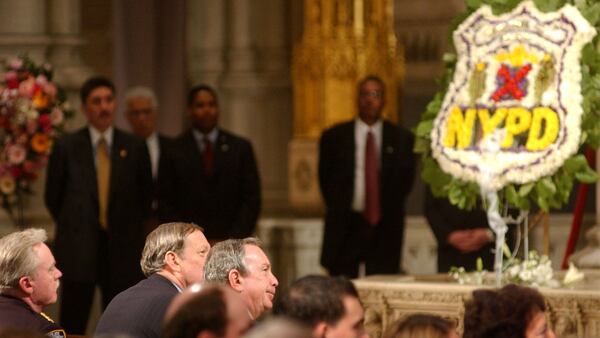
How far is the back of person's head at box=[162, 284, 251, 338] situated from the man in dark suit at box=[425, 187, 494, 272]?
13.0 ft

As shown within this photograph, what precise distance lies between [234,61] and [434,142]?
382 cm

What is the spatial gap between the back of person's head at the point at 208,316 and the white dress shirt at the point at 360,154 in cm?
481

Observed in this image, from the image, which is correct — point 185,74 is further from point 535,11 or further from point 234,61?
point 535,11

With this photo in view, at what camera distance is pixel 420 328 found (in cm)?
394

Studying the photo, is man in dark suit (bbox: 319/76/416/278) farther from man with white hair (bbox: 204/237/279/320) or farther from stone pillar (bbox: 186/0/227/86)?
man with white hair (bbox: 204/237/279/320)

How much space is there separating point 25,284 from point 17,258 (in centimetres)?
9

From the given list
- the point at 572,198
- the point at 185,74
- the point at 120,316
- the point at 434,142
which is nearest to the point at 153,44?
the point at 185,74

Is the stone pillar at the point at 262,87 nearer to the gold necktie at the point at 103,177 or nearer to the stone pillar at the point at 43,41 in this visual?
the stone pillar at the point at 43,41

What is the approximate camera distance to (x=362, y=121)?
8422mm

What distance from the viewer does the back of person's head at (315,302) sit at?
418 cm

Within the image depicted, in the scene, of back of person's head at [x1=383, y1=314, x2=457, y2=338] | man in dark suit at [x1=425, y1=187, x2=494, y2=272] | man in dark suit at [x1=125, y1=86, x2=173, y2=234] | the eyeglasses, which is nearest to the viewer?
back of person's head at [x1=383, y1=314, x2=457, y2=338]

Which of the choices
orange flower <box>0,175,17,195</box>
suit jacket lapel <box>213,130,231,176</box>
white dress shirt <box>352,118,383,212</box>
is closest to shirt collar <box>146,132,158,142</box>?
suit jacket lapel <box>213,130,231,176</box>

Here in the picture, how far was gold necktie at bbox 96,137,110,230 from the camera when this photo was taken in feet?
26.4

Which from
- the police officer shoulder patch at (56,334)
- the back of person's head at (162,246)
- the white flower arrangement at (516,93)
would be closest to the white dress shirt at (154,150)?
the white flower arrangement at (516,93)
